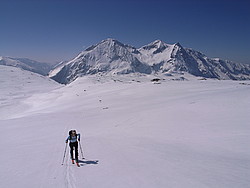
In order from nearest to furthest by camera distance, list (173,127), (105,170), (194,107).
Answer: (105,170), (173,127), (194,107)

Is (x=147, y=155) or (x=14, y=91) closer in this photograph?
(x=147, y=155)

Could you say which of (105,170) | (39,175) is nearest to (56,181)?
(39,175)

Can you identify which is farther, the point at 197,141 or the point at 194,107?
the point at 194,107

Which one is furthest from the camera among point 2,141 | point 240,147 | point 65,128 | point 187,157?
point 65,128

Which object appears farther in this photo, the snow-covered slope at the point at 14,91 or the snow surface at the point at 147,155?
the snow-covered slope at the point at 14,91

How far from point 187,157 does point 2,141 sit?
44.4 ft

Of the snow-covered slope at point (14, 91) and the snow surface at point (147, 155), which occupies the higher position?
the snow-covered slope at point (14, 91)

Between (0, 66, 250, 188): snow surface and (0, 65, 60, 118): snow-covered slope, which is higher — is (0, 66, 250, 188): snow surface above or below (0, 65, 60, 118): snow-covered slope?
below

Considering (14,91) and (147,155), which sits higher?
(14,91)

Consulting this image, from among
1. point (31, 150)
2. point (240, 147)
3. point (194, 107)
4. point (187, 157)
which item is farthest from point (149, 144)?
point (194, 107)

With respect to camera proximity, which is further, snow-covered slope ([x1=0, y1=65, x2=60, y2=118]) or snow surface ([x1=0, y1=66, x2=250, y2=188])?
snow-covered slope ([x1=0, y1=65, x2=60, y2=118])

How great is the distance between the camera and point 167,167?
Result: 7898 millimetres

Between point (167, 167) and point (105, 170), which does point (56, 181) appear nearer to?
point (105, 170)

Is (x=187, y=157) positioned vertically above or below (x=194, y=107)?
below
